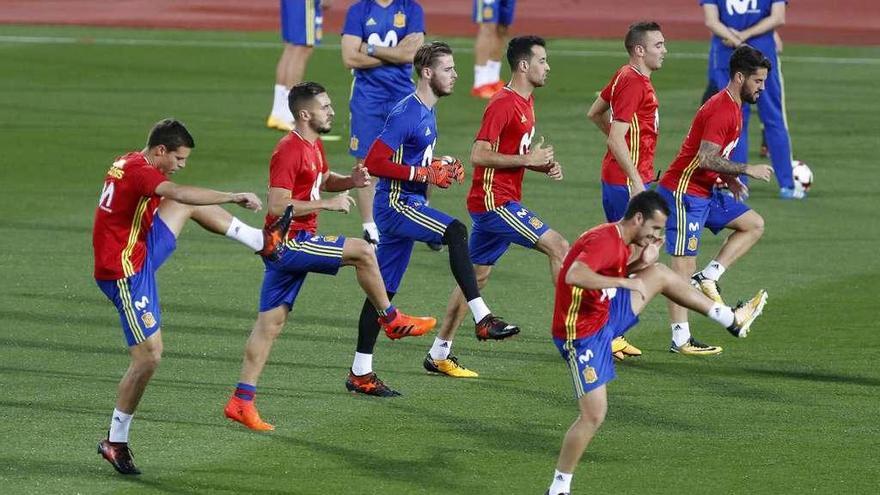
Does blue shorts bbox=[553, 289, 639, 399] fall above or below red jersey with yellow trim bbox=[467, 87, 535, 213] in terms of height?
below

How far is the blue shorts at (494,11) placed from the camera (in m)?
24.2

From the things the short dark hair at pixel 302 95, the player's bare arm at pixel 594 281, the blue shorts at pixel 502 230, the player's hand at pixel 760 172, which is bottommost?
the blue shorts at pixel 502 230

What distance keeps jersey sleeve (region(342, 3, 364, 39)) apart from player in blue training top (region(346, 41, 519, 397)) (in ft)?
15.7

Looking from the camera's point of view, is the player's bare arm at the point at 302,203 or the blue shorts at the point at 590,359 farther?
the player's bare arm at the point at 302,203

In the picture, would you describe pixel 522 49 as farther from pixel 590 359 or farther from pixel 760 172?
pixel 590 359

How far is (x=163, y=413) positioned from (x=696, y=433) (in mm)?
3180

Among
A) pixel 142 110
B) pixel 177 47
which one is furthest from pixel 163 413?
pixel 177 47

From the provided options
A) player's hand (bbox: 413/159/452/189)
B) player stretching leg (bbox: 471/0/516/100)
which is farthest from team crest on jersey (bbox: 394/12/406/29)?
player stretching leg (bbox: 471/0/516/100)

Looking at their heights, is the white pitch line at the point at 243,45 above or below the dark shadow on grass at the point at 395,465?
above

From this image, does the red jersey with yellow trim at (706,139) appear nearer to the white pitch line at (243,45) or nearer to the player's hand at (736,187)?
the player's hand at (736,187)

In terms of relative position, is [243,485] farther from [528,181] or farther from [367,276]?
[528,181]

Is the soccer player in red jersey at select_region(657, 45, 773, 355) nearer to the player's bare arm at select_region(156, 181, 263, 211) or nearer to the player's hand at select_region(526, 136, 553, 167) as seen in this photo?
the player's hand at select_region(526, 136, 553, 167)

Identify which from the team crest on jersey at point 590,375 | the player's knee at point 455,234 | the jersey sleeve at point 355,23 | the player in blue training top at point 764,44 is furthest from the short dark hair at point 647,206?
the player in blue training top at point 764,44

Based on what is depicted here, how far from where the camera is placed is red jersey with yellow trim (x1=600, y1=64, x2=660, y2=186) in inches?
461
